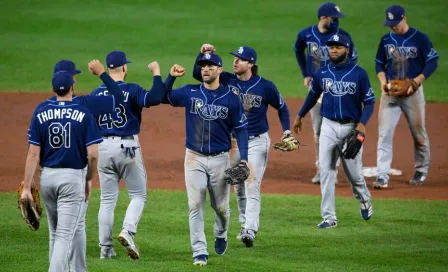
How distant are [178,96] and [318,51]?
15.1ft

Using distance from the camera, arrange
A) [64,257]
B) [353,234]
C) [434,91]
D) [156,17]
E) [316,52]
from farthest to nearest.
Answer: [156,17] < [434,91] < [316,52] < [353,234] < [64,257]

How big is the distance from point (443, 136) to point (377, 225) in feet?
21.4

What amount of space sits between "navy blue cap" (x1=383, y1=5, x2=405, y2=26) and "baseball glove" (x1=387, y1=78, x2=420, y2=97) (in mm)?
777

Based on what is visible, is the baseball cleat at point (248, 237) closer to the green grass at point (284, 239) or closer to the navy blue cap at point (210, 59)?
the green grass at point (284, 239)

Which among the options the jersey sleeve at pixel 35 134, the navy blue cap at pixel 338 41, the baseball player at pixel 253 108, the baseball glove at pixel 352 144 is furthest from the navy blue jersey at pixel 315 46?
the jersey sleeve at pixel 35 134

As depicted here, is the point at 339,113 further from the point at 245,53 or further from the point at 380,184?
the point at 380,184

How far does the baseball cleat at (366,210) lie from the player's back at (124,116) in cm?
317

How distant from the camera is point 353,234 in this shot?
11859mm

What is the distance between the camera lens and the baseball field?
10.8 meters

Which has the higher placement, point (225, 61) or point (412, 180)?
point (225, 61)

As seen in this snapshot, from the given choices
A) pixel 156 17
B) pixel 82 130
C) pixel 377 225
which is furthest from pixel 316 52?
pixel 156 17

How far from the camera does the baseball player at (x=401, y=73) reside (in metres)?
14.5

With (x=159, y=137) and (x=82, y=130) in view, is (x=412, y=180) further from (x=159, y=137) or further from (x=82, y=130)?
(x=82, y=130)

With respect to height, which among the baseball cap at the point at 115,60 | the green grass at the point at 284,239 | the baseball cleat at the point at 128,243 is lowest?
the green grass at the point at 284,239
